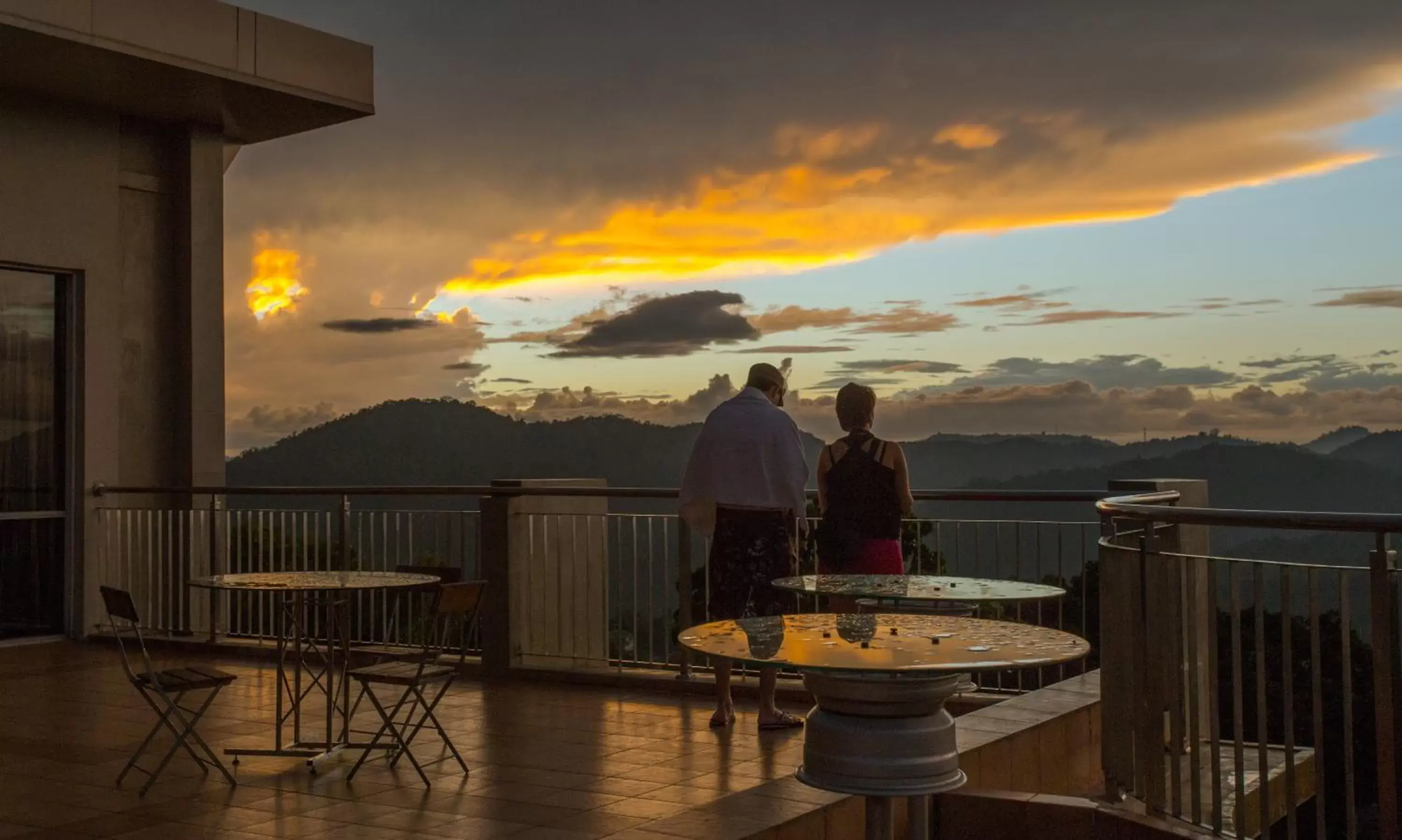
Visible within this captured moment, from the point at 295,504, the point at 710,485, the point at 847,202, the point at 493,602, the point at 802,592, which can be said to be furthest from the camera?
the point at 847,202

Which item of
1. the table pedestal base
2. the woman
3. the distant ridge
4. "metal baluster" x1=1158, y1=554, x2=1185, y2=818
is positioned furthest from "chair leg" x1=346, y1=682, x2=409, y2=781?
the distant ridge

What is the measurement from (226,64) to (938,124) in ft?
27.7

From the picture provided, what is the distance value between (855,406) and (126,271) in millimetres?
8718

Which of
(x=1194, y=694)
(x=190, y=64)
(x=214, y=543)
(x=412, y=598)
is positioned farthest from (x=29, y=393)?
(x=1194, y=694)

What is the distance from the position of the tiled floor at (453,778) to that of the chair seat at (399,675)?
45 cm

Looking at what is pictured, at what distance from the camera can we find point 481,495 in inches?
382

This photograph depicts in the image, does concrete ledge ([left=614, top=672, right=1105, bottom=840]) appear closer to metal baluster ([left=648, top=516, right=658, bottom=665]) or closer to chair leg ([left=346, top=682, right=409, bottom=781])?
chair leg ([left=346, top=682, right=409, bottom=781])

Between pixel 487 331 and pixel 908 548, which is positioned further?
pixel 908 548

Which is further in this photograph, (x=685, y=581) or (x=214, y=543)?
(x=214, y=543)

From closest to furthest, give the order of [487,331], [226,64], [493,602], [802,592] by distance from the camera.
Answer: [802,592]
[493,602]
[226,64]
[487,331]

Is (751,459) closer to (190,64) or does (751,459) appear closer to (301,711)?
(301,711)

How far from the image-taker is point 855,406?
7051 mm

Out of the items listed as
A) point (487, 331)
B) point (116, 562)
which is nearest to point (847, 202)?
point (487, 331)

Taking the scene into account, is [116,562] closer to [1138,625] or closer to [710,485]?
[710,485]
